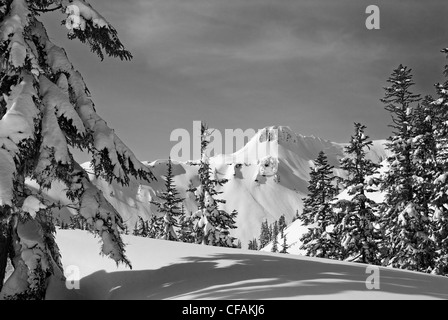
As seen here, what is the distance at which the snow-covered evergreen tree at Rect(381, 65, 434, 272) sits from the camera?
23156 millimetres

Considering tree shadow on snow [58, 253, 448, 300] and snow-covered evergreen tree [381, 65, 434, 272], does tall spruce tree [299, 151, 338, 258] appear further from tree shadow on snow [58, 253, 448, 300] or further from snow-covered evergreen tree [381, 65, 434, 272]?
tree shadow on snow [58, 253, 448, 300]

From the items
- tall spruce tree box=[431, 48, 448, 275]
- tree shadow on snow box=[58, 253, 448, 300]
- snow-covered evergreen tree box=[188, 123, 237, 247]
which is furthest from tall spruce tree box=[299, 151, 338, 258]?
tree shadow on snow box=[58, 253, 448, 300]

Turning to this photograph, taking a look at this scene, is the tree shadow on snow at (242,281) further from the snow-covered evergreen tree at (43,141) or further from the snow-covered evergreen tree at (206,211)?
the snow-covered evergreen tree at (206,211)

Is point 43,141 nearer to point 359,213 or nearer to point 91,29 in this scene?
point 91,29

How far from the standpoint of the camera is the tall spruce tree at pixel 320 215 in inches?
1193

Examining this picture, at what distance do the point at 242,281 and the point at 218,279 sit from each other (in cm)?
77

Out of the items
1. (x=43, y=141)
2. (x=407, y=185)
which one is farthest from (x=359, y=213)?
(x=43, y=141)

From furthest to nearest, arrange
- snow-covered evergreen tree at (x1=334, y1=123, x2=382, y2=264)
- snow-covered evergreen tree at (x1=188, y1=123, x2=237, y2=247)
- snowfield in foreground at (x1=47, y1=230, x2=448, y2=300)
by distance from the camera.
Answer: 1. snow-covered evergreen tree at (x1=188, y1=123, x2=237, y2=247)
2. snow-covered evergreen tree at (x1=334, y1=123, x2=382, y2=264)
3. snowfield in foreground at (x1=47, y1=230, x2=448, y2=300)

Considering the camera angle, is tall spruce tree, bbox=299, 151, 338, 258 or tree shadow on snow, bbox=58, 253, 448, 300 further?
tall spruce tree, bbox=299, 151, 338, 258

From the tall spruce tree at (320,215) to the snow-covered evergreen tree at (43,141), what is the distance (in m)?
22.7

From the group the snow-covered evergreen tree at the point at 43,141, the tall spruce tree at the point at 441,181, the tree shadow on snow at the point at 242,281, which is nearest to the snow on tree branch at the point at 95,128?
the snow-covered evergreen tree at the point at 43,141
